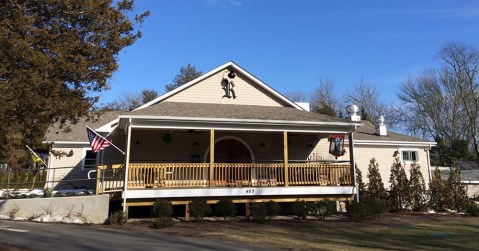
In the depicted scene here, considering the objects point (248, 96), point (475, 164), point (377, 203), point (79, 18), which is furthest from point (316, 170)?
point (475, 164)

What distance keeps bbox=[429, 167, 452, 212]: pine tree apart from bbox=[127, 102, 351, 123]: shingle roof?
→ 6.11 meters

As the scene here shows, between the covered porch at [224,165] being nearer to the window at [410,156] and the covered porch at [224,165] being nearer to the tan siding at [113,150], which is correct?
the tan siding at [113,150]

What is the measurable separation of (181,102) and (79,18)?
9.66m

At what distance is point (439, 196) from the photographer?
765 inches

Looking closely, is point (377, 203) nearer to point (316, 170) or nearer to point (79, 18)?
point (316, 170)

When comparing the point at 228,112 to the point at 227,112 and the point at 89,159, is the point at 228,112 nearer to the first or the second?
the point at 227,112

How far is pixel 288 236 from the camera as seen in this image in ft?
39.0

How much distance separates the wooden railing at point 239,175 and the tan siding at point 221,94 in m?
3.83

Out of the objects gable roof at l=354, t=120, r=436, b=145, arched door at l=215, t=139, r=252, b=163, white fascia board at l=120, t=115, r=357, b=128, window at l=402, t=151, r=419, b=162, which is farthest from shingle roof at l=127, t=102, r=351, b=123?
window at l=402, t=151, r=419, b=162

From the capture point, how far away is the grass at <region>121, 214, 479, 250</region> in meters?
10.7

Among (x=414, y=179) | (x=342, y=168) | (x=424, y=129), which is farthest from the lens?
(x=424, y=129)

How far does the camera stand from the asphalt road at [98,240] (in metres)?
9.40

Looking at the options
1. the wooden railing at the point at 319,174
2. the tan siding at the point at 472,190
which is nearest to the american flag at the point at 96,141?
the wooden railing at the point at 319,174

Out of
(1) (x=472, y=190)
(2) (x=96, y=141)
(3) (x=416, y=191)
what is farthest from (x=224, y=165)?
(1) (x=472, y=190)
